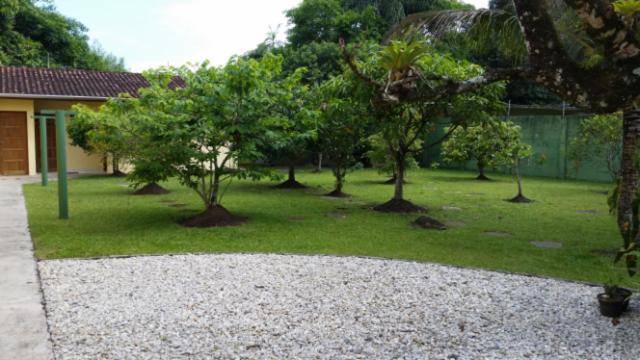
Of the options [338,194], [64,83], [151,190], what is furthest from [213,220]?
[64,83]

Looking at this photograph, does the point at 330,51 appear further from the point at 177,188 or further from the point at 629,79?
the point at 629,79

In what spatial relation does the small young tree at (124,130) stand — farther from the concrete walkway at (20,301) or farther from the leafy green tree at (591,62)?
the leafy green tree at (591,62)

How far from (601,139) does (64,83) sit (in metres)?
16.6

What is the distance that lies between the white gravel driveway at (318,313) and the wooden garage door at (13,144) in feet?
46.8

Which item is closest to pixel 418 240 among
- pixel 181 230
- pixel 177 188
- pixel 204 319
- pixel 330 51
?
pixel 181 230

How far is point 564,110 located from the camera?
18.5 metres

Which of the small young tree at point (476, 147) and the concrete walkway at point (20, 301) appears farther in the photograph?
the small young tree at point (476, 147)

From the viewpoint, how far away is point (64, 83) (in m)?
19.1

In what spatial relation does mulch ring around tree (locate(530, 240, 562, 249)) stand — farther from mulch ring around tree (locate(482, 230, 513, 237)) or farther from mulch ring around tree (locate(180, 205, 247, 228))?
mulch ring around tree (locate(180, 205, 247, 228))

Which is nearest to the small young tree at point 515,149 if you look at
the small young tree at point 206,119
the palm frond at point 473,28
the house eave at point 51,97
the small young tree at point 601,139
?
the small young tree at point 601,139

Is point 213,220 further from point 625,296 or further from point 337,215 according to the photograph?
point 625,296

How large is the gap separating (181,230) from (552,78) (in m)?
6.00

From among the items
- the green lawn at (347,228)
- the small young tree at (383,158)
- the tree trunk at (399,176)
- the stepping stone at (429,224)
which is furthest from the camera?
the small young tree at (383,158)

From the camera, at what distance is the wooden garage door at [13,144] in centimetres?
1811
